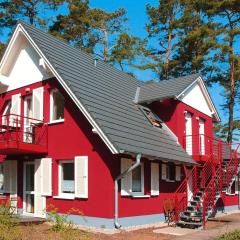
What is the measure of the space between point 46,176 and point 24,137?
1.94 meters

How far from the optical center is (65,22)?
130 feet

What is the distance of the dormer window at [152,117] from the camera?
19.1 metres

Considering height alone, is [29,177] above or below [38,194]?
above

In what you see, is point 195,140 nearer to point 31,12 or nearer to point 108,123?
point 108,123

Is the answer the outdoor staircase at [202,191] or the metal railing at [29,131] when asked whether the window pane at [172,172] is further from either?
the metal railing at [29,131]

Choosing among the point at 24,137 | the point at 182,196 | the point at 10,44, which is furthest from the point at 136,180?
the point at 10,44

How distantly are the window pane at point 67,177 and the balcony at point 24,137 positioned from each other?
A: 45.0 inches

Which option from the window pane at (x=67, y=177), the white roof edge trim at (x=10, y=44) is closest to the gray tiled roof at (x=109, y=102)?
the white roof edge trim at (x=10, y=44)

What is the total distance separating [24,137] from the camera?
58.3ft

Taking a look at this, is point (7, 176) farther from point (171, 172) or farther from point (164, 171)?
point (171, 172)

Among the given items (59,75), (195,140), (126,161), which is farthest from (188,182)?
(59,75)

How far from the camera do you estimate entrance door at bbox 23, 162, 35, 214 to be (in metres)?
18.3

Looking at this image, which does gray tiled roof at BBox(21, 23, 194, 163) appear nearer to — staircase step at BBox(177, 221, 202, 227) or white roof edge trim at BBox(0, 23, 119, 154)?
white roof edge trim at BBox(0, 23, 119, 154)

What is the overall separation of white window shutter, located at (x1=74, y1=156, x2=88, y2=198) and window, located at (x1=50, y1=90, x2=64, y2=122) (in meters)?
2.68
